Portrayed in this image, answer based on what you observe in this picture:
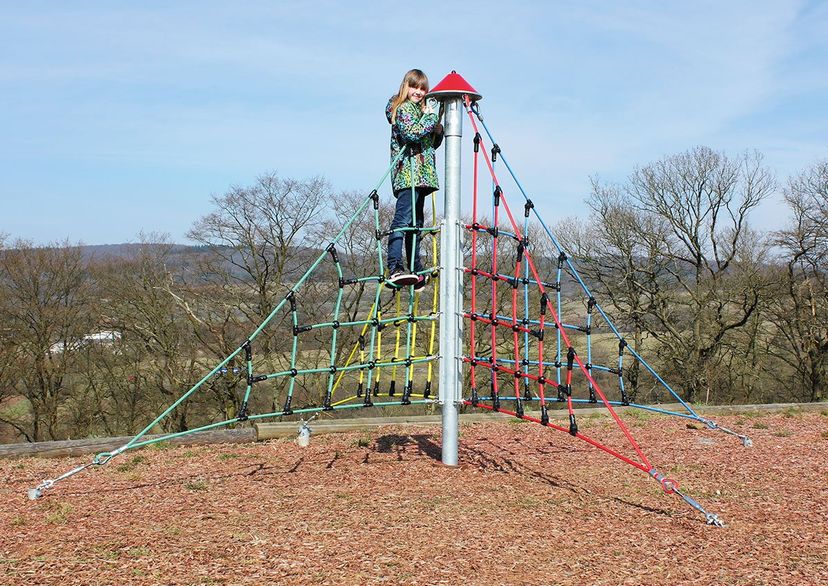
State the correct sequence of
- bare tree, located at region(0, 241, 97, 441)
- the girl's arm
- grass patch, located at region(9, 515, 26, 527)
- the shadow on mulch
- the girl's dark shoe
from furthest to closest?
1. bare tree, located at region(0, 241, 97, 441)
2. the shadow on mulch
3. the girl's arm
4. the girl's dark shoe
5. grass patch, located at region(9, 515, 26, 527)

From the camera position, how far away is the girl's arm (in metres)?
5.84

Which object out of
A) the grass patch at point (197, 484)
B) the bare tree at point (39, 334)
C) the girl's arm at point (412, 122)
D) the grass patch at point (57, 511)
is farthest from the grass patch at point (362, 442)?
the bare tree at point (39, 334)

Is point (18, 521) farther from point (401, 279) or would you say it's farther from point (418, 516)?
point (401, 279)

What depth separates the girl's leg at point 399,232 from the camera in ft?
19.2

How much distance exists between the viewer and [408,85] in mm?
5910

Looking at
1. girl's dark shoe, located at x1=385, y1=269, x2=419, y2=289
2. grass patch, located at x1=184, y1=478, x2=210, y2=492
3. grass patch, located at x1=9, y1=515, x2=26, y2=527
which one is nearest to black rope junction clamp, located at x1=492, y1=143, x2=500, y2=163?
girl's dark shoe, located at x1=385, y1=269, x2=419, y2=289

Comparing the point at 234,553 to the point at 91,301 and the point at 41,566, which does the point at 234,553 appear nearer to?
the point at 41,566

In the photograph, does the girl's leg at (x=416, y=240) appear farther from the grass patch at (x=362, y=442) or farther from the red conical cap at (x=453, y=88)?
the grass patch at (x=362, y=442)

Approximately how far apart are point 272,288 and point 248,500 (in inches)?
542

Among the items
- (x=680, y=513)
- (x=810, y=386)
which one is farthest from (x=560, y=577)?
(x=810, y=386)

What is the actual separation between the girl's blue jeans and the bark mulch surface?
5.16 ft

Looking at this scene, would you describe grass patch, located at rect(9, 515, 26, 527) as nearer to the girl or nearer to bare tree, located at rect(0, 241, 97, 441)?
the girl

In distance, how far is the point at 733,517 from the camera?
4.76m

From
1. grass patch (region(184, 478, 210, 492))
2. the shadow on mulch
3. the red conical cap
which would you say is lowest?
grass patch (region(184, 478, 210, 492))
